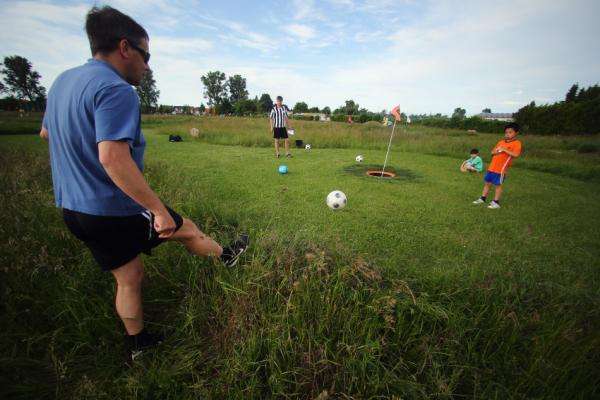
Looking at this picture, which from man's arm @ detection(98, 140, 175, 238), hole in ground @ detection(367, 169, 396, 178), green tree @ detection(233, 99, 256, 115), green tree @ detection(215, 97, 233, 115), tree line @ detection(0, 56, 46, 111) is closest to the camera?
man's arm @ detection(98, 140, 175, 238)

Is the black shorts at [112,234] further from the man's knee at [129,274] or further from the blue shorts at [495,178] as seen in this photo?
the blue shorts at [495,178]

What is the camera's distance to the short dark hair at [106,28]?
141cm

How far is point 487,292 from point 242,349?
199 centimetres

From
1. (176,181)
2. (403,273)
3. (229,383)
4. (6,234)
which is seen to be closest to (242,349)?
(229,383)

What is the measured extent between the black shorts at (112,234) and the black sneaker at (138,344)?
1.89ft

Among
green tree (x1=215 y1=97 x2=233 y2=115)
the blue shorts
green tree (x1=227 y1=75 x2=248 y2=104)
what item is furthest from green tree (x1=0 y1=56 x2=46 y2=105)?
the blue shorts

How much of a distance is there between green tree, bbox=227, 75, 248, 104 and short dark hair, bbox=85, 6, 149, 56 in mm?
94688

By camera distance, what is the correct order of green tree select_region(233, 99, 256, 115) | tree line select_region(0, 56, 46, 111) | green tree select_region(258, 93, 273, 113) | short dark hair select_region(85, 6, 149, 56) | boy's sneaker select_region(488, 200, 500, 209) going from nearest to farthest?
short dark hair select_region(85, 6, 149, 56)
boy's sneaker select_region(488, 200, 500, 209)
tree line select_region(0, 56, 46, 111)
green tree select_region(233, 99, 256, 115)
green tree select_region(258, 93, 273, 113)

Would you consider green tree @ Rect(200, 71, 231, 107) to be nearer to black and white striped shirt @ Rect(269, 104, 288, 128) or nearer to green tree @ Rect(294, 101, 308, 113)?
green tree @ Rect(294, 101, 308, 113)

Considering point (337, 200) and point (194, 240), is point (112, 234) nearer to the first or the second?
point (194, 240)

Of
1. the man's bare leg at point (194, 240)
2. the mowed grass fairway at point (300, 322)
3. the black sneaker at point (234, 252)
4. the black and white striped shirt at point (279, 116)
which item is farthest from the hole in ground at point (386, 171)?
the man's bare leg at point (194, 240)

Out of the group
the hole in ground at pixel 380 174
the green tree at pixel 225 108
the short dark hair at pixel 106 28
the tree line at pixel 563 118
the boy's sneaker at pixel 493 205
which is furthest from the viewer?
the green tree at pixel 225 108

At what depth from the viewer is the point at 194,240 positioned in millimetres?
1947

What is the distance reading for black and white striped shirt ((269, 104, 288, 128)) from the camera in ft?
31.4
